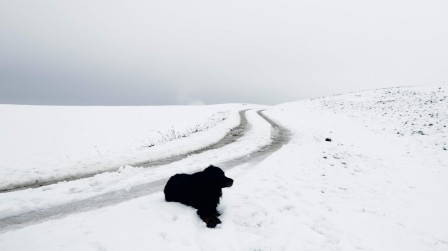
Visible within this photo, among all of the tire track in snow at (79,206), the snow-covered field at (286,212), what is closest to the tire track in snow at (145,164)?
the snow-covered field at (286,212)

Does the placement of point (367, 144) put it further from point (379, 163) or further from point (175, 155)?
point (175, 155)

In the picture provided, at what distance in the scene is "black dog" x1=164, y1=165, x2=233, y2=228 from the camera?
5.96 meters

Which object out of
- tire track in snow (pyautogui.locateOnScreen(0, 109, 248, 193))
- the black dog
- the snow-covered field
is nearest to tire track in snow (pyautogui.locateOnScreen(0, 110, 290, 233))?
the snow-covered field

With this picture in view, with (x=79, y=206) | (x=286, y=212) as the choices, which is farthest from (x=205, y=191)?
(x=79, y=206)

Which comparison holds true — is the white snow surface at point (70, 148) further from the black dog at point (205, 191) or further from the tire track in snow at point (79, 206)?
the black dog at point (205, 191)

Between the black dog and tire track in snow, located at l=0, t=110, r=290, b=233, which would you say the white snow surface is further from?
the black dog

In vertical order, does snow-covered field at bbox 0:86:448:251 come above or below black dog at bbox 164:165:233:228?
below

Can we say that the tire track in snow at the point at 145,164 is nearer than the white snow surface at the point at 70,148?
Yes

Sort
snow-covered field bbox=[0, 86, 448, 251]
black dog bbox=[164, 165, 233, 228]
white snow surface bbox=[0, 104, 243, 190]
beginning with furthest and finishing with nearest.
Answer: white snow surface bbox=[0, 104, 243, 190] < black dog bbox=[164, 165, 233, 228] < snow-covered field bbox=[0, 86, 448, 251]

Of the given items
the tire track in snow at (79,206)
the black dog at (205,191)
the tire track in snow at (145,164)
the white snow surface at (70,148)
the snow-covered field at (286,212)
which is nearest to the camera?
the snow-covered field at (286,212)

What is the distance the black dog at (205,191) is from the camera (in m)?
5.96

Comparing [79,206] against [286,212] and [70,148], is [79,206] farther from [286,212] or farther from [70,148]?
[70,148]

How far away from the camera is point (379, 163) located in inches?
484

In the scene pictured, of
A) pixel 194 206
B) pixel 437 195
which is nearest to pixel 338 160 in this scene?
pixel 437 195
